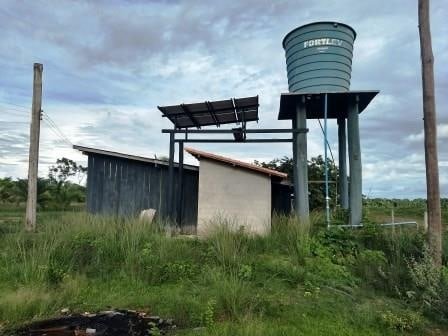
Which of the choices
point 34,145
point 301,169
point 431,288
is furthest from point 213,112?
point 431,288

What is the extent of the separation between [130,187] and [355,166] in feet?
26.4

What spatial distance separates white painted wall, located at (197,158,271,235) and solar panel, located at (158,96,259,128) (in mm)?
1651

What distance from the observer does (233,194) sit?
1241cm

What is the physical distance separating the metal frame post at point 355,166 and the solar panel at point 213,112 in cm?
289

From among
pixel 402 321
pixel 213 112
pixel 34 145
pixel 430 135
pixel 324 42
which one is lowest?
pixel 402 321

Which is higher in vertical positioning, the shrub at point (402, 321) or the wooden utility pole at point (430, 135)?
the wooden utility pole at point (430, 135)

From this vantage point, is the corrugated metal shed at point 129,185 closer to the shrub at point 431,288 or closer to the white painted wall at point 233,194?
the white painted wall at point 233,194

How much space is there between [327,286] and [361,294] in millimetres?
558

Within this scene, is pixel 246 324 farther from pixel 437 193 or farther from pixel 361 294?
pixel 437 193

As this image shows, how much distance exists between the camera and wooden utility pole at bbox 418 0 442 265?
7113mm

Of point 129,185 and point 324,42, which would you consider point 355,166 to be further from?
point 129,185

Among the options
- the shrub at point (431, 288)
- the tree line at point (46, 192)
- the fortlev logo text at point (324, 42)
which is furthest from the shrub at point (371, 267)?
the tree line at point (46, 192)

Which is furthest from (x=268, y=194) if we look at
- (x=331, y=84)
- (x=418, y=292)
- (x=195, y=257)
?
(x=418, y=292)

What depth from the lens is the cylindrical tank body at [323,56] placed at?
11.1m
